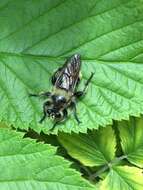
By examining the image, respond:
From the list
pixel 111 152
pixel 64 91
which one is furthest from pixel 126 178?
pixel 64 91

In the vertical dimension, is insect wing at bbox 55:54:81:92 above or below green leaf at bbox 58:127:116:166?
above

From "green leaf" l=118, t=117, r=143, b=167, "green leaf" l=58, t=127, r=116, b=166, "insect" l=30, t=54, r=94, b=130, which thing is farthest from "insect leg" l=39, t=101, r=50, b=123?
"green leaf" l=118, t=117, r=143, b=167

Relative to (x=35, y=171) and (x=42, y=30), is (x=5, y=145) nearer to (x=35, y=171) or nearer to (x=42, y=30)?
(x=35, y=171)

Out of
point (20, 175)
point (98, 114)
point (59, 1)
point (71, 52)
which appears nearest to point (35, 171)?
point (20, 175)

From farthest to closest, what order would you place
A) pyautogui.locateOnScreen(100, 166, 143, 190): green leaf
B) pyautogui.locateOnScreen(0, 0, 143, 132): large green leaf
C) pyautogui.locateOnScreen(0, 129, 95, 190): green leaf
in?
1. pyautogui.locateOnScreen(100, 166, 143, 190): green leaf
2. pyautogui.locateOnScreen(0, 0, 143, 132): large green leaf
3. pyautogui.locateOnScreen(0, 129, 95, 190): green leaf

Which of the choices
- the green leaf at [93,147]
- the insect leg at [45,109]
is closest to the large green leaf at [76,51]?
the insect leg at [45,109]

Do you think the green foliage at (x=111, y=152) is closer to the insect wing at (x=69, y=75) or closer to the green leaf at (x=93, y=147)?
the green leaf at (x=93, y=147)

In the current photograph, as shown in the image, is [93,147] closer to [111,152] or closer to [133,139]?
[111,152]

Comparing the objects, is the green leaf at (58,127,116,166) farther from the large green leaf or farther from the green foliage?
the large green leaf
